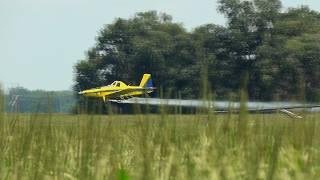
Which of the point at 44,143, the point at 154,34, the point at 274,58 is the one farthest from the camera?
the point at 154,34

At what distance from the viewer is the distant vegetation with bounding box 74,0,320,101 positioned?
70250 mm

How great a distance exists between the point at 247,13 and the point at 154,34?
10037 millimetres

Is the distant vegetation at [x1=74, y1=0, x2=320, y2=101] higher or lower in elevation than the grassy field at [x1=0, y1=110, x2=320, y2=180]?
higher

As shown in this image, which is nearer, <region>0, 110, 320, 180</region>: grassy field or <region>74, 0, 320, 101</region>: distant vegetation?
<region>0, 110, 320, 180</region>: grassy field

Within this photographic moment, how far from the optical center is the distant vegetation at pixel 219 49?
70.2 metres

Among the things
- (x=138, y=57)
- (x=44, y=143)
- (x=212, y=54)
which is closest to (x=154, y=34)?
(x=138, y=57)

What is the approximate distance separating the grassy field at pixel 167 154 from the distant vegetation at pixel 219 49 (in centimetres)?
6181

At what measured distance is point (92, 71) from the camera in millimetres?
79125

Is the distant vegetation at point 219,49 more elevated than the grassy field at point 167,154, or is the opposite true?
the distant vegetation at point 219,49

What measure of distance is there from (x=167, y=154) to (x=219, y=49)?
71.5 meters

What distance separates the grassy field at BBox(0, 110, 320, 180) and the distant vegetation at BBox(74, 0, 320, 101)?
203 ft

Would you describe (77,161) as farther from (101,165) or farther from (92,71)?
(92,71)

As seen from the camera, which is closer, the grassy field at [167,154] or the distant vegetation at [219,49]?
the grassy field at [167,154]

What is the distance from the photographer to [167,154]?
14.8 feet
